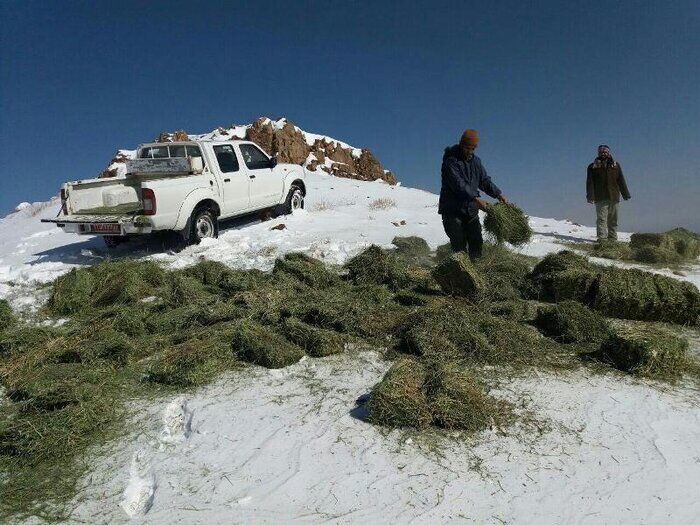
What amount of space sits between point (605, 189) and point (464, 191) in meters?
5.67

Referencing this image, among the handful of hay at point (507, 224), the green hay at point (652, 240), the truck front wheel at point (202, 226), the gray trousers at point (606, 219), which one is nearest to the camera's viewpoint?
the handful of hay at point (507, 224)

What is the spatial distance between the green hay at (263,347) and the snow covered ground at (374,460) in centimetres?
13

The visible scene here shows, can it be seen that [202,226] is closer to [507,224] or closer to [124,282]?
[124,282]

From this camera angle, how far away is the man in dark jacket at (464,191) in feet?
22.3

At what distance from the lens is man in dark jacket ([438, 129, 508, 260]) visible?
22.3ft

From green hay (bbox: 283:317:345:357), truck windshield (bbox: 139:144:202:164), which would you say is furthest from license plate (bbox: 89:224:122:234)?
green hay (bbox: 283:317:345:357)

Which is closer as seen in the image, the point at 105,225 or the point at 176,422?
the point at 176,422

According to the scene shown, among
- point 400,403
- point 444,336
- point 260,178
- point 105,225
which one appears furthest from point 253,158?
point 400,403

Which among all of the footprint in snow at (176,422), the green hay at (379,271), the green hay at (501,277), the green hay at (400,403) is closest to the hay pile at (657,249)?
the green hay at (501,277)

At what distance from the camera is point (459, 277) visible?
19.3 feet

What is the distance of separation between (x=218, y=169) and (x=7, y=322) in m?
5.37

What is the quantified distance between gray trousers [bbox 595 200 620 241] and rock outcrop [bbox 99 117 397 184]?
24.0 metres

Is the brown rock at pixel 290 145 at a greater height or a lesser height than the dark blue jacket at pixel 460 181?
greater

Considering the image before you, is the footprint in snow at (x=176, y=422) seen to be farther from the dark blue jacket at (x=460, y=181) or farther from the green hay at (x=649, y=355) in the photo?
the dark blue jacket at (x=460, y=181)
